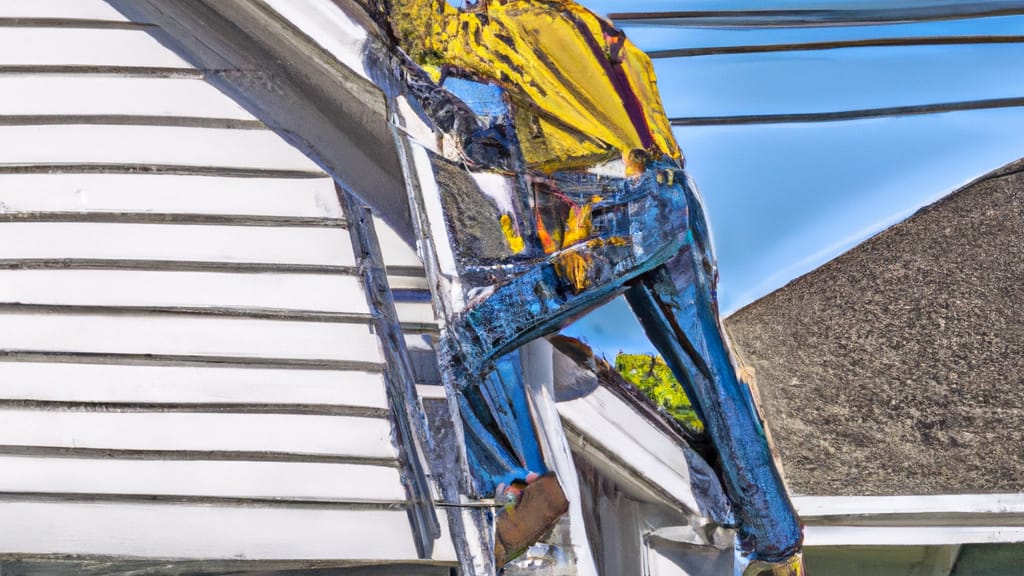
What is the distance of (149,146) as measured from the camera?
167 centimetres

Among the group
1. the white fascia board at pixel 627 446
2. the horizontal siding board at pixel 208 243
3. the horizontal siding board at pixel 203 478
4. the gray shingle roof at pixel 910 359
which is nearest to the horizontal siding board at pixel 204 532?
the horizontal siding board at pixel 203 478

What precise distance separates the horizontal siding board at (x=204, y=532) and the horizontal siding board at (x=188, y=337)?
0.31 meters

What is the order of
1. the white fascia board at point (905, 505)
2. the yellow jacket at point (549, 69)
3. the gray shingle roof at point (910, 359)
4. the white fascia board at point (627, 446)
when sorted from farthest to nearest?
the gray shingle roof at point (910, 359) → the white fascia board at point (905, 505) → the white fascia board at point (627, 446) → the yellow jacket at point (549, 69)

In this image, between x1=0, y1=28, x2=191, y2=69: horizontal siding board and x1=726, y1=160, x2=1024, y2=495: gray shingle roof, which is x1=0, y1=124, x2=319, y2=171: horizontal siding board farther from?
x1=726, y1=160, x2=1024, y2=495: gray shingle roof

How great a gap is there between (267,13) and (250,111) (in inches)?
8.3

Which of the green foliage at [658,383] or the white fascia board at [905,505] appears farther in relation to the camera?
the white fascia board at [905,505]

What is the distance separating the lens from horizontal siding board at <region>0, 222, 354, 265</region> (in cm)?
167

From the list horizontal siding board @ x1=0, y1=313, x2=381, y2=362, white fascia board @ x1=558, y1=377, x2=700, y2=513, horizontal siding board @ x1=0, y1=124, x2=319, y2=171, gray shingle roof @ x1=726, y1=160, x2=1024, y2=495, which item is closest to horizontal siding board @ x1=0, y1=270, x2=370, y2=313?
horizontal siding board @ x1=0, y1=313, x2=381, y2=362

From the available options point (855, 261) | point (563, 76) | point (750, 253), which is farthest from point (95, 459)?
point (855, 261)

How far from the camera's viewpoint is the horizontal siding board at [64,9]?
65.0 inches

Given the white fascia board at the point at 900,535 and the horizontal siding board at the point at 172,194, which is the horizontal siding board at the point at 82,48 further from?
the white fascia board at the point at 900,535

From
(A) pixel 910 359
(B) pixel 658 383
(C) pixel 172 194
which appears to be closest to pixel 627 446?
(B) pixel 658 383

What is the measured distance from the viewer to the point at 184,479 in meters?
1.71

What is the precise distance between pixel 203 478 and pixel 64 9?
3.07ft
